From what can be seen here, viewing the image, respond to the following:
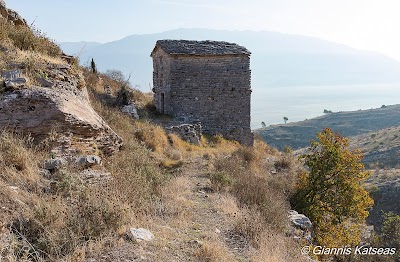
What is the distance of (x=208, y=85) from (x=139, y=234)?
15.2 meters

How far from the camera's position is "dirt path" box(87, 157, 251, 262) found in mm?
4547

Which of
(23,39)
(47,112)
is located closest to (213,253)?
(47,112)

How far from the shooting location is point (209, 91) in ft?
64.0

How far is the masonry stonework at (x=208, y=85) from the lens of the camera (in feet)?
62.7

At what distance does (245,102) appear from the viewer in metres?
20.1

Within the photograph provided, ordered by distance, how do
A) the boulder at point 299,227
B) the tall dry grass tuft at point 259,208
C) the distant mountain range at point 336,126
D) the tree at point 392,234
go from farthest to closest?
the distant mountain range at point 336,126, the tree at point 392,234, the boulder at point 299,227, the tall dry grass tuft at point 259,208

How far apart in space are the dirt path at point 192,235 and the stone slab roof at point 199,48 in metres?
11.6

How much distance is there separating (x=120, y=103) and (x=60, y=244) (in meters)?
14.7

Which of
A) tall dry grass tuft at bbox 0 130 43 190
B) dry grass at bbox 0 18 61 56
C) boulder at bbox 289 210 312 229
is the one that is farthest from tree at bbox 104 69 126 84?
tall dry grass tuft at bbox 0 130 43 190

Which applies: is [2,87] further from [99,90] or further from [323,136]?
[99,90]

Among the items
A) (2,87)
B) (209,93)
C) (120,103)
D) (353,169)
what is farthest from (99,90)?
(353,169)

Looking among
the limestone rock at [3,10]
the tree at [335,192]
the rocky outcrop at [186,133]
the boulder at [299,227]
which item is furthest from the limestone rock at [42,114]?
the rocky outcrop at [186,133]

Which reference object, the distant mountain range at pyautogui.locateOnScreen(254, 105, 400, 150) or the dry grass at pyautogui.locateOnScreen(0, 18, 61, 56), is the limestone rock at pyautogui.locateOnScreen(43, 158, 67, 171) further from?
the distant mountain range at pyautogui.locateOnScreen(254, 105, 400, 150)

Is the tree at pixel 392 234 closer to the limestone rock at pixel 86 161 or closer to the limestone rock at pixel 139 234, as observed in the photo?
the limestone rock at pixel 139 234
